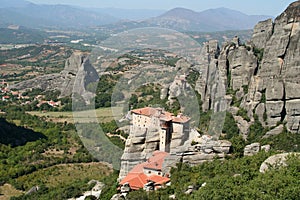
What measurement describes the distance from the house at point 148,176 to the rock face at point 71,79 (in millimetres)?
24829

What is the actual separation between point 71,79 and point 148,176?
32131 mm

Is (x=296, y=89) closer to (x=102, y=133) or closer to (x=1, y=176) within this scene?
(x=102, y=133)

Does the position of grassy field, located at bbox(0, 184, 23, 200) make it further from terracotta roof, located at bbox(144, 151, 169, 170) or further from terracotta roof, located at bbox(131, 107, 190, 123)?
terracotta roof, located at bbox(144, 151, 169, 170)

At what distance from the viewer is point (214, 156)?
1404 centimetres

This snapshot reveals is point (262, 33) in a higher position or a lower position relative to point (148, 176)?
higher

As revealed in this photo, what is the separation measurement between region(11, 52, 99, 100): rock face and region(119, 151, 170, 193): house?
978 inches

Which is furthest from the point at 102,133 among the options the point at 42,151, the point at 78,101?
the point at 78,101

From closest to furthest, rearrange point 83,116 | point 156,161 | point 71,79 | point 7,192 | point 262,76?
point 156,161, point 7,192, point 262,76, point 83,116, point 71,79

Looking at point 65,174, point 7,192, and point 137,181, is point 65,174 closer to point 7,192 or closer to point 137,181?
point 7,192

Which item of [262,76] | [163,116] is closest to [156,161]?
[163,116]

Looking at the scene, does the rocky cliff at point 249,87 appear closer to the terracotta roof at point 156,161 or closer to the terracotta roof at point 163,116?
the terracotta roof at point 156,161

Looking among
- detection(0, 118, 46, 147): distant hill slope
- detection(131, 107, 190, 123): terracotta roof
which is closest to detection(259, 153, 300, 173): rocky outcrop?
detection(131, 107, 190, 123): terracotta roof

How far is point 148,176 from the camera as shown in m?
14.3

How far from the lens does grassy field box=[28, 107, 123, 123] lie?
31566 millimetres
